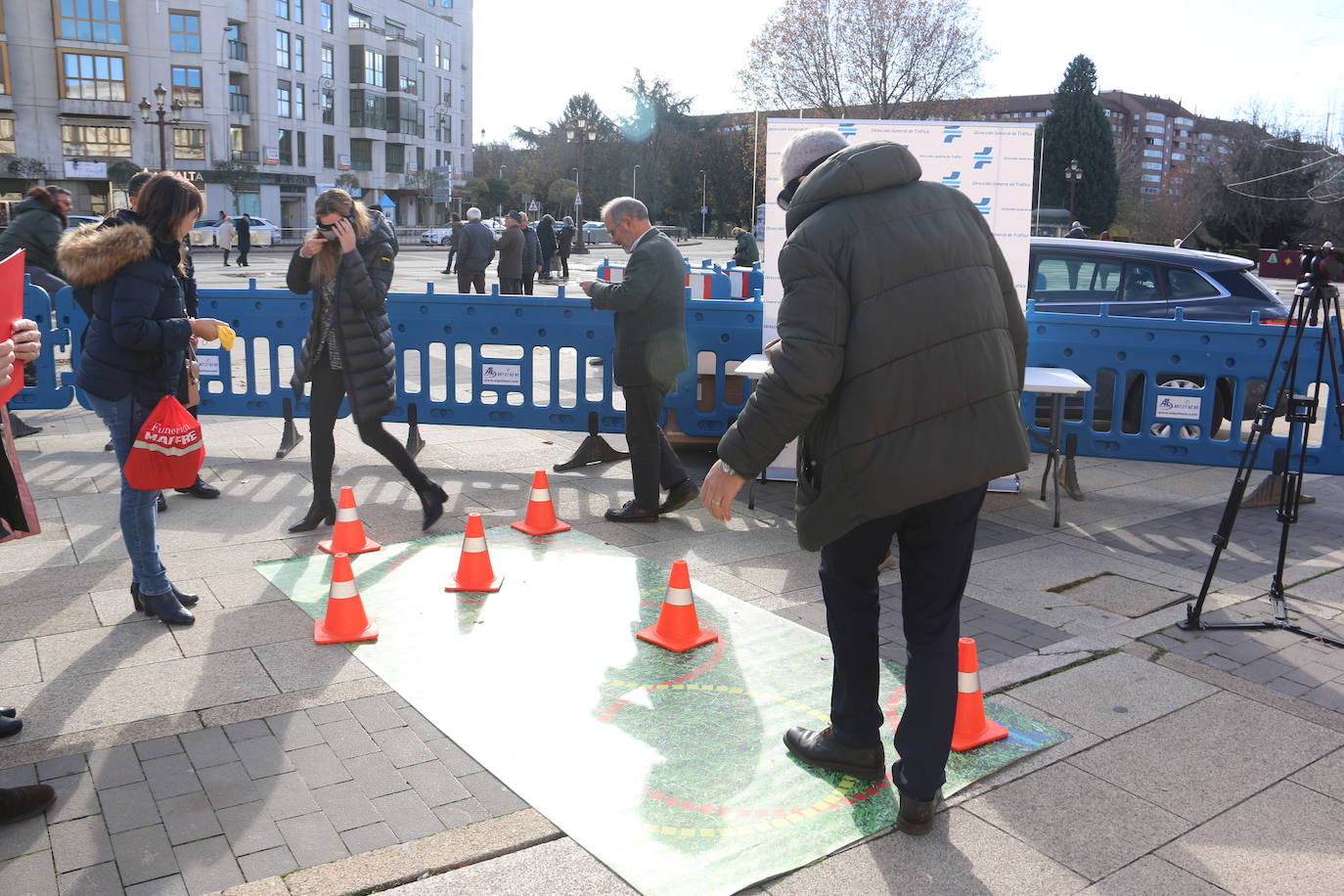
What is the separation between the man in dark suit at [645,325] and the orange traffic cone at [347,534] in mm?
1603

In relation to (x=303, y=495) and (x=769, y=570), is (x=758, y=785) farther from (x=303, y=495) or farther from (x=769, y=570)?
(x=303, y=495)

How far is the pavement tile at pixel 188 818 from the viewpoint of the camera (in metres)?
3.22

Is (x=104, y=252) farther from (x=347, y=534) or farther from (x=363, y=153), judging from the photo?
(x=363, y=153)

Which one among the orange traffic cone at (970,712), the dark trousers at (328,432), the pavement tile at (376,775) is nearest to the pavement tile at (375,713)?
the pavement tile at (376,775)

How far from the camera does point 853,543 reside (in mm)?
3320

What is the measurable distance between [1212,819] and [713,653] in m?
2.05

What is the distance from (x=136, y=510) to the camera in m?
4.84

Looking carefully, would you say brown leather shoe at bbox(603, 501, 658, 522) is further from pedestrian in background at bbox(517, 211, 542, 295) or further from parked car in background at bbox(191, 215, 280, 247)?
parked car in background at bbox(191, 215, 280, 247)

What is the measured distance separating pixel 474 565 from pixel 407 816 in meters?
2.24

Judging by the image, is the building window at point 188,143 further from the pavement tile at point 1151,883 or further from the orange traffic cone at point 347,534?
the pavement tile at point 1151,883

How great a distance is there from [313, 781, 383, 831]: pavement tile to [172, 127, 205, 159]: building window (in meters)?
61.7

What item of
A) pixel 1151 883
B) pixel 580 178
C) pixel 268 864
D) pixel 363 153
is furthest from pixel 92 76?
pixel 1151 883

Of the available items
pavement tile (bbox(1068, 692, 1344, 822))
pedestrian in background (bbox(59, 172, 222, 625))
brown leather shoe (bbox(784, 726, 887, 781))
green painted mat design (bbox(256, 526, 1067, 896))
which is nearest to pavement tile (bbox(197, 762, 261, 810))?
green painted mat design (bbox(256, 526, 1067, 896))

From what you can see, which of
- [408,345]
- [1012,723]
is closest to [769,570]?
[1012,723]
